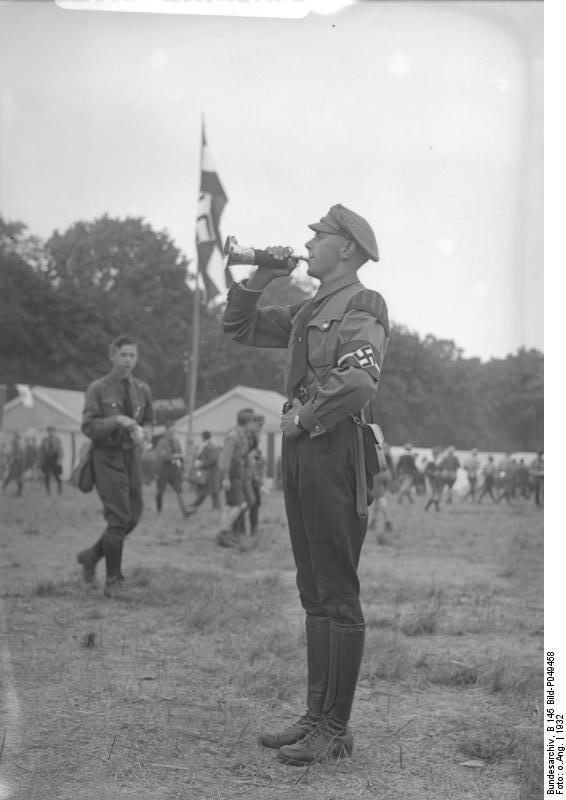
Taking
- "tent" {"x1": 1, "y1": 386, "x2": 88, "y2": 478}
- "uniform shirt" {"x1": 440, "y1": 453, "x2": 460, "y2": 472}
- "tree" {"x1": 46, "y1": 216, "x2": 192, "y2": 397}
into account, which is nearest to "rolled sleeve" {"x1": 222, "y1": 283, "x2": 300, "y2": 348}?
"uniform shirt" {"x1": 440, "y1": 453, "x2": 460, "y2": 472}

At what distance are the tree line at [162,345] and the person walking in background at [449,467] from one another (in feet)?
1.40

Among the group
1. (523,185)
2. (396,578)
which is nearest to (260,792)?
(523,185)

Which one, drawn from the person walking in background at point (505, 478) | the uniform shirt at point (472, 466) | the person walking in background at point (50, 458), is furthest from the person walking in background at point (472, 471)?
the person walking in background at point (50, 458)

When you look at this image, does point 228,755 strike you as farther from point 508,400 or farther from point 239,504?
point 239,504

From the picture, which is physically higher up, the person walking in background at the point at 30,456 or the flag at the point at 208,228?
the flag at the point at 208,228

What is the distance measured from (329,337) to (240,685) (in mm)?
1831

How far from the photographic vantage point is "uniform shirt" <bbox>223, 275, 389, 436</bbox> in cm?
320

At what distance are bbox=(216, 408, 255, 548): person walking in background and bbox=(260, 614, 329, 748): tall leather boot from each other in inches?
298

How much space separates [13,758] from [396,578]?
579 cm

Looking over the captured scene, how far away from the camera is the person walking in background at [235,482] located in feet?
36.9

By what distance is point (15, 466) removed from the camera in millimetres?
18453

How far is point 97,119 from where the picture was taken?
16.1 ft

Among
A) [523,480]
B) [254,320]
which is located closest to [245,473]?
[523,480]

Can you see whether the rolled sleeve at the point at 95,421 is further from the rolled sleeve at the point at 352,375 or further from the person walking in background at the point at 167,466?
the person walking in background at the point at 167,466
